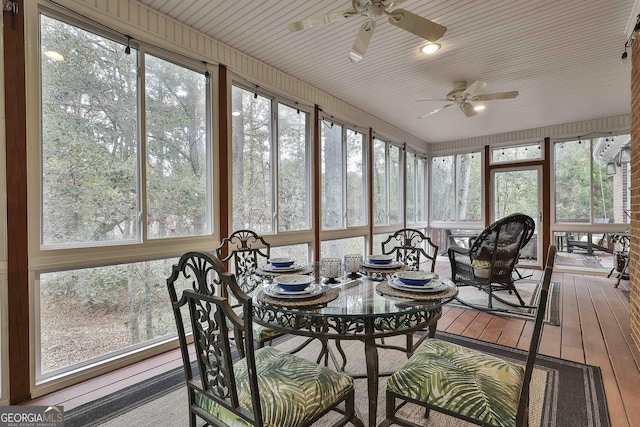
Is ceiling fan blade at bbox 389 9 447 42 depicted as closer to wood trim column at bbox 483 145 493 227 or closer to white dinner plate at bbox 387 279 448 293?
white dinner plate at bbox 387 279 448 293

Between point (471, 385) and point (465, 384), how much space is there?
0.02 metres

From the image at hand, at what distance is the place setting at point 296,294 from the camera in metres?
1.49

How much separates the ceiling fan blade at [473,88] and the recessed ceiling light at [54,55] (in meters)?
3.58

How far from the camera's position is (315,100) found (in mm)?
4203

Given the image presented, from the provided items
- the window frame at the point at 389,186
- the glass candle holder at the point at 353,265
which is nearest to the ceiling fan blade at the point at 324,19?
the glass candle holder at the point at 353,265

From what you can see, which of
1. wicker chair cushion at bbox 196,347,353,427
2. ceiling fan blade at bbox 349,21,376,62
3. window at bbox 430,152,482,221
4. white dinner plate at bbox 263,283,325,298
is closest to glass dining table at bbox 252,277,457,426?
white dinner plate at bbox 263,283,325,298

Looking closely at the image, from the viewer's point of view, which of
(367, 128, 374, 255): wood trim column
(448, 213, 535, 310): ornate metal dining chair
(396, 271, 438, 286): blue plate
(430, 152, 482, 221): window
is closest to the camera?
(396, 271, 438, 286): blue plate

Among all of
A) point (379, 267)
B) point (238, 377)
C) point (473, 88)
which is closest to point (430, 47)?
point (473, 88)

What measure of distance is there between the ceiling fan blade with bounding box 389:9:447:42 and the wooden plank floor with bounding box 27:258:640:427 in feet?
8.40

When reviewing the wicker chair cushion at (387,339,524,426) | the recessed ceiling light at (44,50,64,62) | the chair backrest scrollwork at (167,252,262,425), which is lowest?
the wicker chair cushion at (387,339,524,426)

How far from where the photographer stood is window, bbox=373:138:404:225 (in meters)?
5.49

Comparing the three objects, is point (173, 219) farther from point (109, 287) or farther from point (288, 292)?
point (288, 292)

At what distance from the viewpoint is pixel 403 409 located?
1.87 m

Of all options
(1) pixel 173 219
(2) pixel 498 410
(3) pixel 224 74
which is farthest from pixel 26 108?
(2) pixel 498 410
